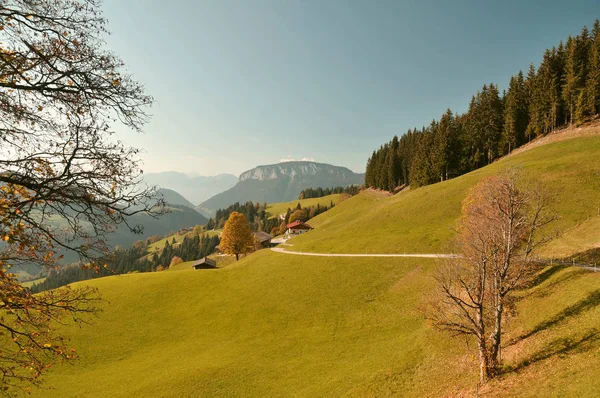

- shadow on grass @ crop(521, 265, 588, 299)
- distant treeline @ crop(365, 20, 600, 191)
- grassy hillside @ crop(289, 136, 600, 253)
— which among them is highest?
distant treeline @ crop(365, 20, 600, 191)

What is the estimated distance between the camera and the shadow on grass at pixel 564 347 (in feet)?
52.4

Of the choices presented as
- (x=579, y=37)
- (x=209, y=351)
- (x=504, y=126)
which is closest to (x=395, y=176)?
(x=504, y=126)

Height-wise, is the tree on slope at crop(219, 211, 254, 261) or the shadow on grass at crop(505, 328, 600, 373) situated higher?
the tree on slope at crop(219, 211, 254, 261)

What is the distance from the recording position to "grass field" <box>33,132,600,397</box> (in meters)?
18.5

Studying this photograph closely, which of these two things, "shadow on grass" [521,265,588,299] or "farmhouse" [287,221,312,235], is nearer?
"shadow on grass" [521,265,588,299]

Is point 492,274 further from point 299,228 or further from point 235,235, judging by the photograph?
point 299,228

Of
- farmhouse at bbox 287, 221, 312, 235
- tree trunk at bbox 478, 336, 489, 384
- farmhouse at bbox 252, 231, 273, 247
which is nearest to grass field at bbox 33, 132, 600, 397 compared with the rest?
tree trunk at bbox 478, 336, 489, 384

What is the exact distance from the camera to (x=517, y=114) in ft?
257

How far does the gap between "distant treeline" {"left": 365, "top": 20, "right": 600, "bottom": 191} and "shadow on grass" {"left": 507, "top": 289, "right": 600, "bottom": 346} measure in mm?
69540

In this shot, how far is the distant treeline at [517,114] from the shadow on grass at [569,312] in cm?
6954

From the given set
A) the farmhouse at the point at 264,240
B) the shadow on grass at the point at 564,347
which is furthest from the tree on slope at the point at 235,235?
the shadow on grass at the point at 564,347

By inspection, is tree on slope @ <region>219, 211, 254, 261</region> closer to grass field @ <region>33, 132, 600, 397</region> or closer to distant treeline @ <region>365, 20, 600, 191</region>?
grass field @ <region>33, 132, 600, 397</region>

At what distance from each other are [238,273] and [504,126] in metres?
84.6

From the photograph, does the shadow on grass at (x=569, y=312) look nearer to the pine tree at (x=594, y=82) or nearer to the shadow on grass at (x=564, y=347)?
the shadow on grass at (x=564, y=347)
